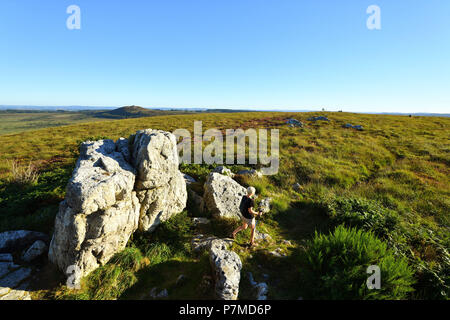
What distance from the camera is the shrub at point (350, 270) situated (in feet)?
14.8

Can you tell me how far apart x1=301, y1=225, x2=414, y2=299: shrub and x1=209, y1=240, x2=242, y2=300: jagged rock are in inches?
78.4

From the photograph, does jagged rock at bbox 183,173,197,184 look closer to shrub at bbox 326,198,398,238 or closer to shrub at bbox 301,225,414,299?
shrub at bbox 301,225,414,299

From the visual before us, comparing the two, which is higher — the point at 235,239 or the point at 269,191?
the point at 269,191

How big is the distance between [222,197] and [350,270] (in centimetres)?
541

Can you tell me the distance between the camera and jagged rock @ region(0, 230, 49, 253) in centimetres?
608

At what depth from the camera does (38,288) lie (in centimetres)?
500

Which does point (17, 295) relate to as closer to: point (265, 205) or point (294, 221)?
point (265, 205)

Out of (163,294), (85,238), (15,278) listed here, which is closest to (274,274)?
(163,294)

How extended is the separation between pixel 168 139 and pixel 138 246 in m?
4.32

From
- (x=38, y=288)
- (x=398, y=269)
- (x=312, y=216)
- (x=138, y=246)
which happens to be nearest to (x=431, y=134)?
(x=312, y=216)

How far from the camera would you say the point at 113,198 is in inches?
227

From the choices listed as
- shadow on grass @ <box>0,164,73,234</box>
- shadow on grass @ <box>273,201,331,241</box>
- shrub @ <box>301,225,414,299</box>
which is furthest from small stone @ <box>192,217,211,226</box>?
shadow on grass @ <box>0,164,73,234</box>
